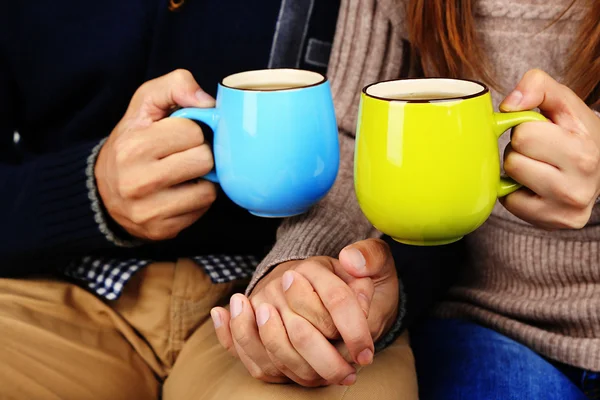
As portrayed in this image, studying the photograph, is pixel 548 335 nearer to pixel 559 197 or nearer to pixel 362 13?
pixel 559 197

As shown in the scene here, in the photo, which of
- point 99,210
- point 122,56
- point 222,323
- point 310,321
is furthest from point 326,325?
point 122,56

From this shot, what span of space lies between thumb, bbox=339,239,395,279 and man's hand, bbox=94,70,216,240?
0.19 metres

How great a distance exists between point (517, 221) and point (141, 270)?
52 cm

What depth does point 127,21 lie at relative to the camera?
0.94 meters

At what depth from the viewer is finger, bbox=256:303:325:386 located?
62cm

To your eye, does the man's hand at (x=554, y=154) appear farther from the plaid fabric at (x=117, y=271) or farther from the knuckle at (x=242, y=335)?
the plaid fabric at (x=117, y=271)

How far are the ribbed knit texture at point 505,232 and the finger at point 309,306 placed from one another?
4.7 inches

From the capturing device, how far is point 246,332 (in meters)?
0.64

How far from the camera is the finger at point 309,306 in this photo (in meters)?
0.62

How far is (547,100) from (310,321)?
299mm

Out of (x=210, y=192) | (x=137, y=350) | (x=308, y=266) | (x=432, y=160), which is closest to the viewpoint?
(x=432, y=160)

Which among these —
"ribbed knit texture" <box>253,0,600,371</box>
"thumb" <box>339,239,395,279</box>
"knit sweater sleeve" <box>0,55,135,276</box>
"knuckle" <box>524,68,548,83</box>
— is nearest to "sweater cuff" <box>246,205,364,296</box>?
"ribbed knit texture" <box>253,0,600,371</box>

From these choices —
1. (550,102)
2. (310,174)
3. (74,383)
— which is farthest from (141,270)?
(550,102)

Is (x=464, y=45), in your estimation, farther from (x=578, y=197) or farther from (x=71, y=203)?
(x=71, y=203)
